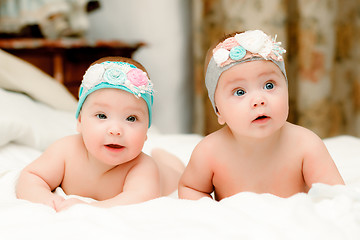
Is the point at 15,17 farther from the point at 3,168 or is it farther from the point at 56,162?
the point at 56,162

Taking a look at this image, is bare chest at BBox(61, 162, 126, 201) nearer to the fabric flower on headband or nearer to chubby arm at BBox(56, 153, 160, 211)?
chubby arm at BBox(56, 153, 160, 211)

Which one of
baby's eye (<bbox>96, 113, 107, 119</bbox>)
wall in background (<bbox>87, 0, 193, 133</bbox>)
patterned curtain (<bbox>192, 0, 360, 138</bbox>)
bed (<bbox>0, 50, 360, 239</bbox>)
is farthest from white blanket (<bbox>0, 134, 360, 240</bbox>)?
wall in background (<bbox>87, 0, 193, 133</bbox>)

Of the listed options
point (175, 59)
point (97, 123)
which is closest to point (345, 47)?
point (175, 59)

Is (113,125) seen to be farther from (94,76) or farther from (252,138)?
(252,138)

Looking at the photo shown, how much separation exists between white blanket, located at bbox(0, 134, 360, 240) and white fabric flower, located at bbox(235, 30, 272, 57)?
12.2 inches

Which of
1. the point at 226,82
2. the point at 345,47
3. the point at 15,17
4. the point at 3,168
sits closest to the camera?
the point at 226,82

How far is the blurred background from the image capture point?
249cm

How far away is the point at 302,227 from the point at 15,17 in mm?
2260

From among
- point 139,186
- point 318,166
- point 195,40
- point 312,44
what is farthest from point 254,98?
point 195,40

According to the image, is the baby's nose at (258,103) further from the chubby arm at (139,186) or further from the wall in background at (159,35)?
the wall in background at (159,35)

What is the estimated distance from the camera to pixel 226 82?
961 millimetres

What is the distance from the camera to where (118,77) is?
102 cm

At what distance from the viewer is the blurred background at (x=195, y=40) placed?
8.18ft

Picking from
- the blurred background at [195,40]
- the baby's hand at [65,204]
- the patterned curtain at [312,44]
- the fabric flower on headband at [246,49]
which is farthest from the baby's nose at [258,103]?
the patterned curtain at [312,44]
